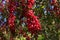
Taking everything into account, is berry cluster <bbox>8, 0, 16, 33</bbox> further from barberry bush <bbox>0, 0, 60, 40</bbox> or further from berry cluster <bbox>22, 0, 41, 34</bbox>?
berry cluster <bbox>22, 0, 41, 34</bbox>

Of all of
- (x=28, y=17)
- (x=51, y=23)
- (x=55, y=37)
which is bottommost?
(x=55, y=37)

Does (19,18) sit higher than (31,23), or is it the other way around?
(19,18)

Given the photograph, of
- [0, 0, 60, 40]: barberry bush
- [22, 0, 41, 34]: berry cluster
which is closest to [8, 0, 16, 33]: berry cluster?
[0, 0, 60, 40]: barberry bush

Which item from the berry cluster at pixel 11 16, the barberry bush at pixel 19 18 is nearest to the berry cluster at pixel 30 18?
the barberry bush at pixel 19 18

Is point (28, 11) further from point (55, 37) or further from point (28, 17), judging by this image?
point (55, 37)

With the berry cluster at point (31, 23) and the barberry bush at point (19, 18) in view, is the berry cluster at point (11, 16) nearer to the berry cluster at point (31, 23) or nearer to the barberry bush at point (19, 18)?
the barberry bush at point (19, 18)

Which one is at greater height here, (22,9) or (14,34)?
(22,9)

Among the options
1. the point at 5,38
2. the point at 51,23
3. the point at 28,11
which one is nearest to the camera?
the point at 28,11

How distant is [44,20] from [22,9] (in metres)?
1.88

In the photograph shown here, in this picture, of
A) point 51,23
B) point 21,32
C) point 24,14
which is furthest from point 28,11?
point 51,23

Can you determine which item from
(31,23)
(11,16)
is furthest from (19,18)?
(31,23)

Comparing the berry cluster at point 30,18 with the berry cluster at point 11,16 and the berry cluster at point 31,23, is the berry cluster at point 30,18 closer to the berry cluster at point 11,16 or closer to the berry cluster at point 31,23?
the berry cluster at point 31,23

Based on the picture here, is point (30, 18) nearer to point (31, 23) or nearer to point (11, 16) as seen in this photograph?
point (31, 23)

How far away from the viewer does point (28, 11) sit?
7867 mm
